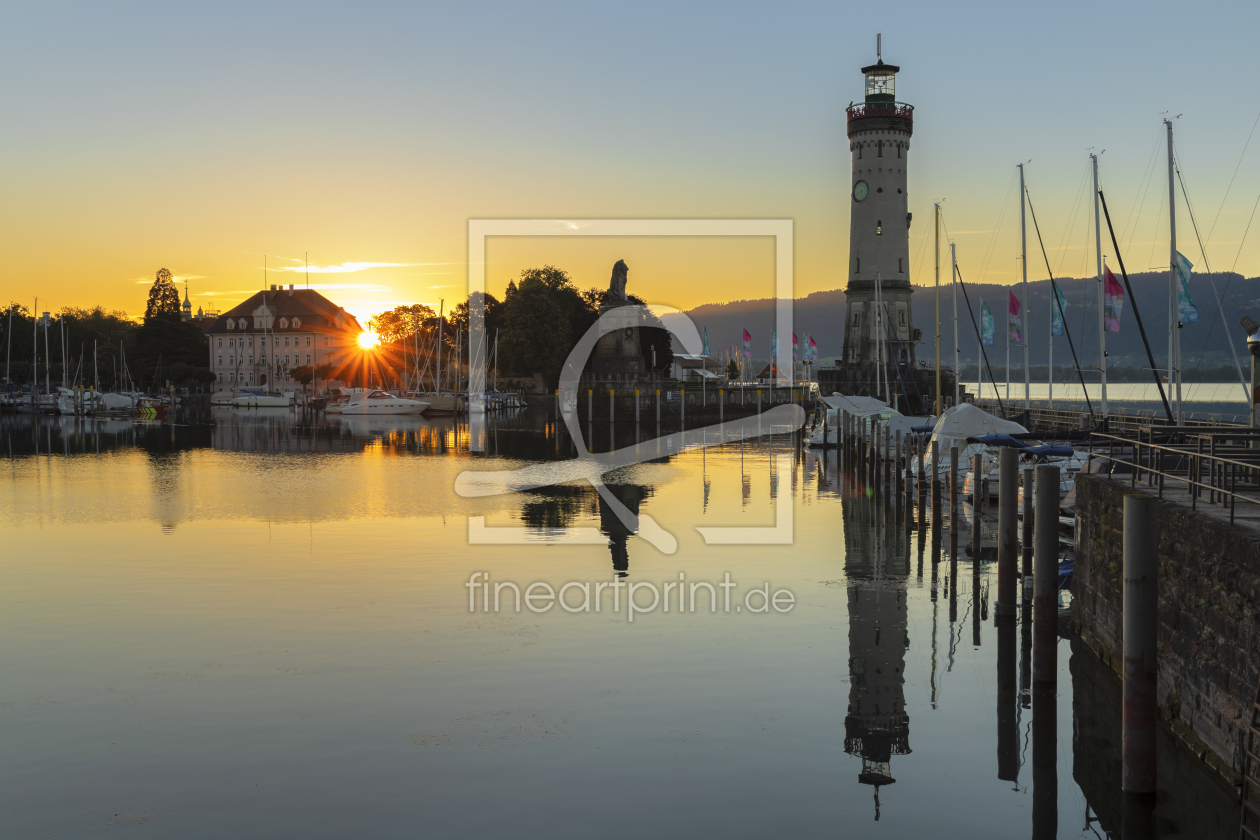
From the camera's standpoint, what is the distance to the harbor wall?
11422 mm

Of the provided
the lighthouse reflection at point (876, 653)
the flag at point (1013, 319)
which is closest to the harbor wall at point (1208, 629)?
the lighthouse reflection at point (876, 653)

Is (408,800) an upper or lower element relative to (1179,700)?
lower

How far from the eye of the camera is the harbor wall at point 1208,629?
37.5ft

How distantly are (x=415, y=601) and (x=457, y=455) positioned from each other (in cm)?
4479

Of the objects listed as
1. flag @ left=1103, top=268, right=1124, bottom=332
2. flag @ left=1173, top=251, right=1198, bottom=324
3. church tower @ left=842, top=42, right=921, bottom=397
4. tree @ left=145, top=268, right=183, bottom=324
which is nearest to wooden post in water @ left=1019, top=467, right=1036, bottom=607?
flag @ left=1173, top=251, right=1198, bottom=324

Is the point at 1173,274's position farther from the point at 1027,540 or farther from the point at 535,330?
the point at 535,330

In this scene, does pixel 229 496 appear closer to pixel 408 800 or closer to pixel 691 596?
pixel 691 596

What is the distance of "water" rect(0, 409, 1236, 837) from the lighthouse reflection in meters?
0.07

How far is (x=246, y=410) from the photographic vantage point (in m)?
138

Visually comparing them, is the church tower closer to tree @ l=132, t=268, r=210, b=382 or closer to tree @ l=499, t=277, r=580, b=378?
tree @ l=499, t=277, r=580, b=378

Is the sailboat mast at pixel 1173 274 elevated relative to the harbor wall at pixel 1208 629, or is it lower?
elevated

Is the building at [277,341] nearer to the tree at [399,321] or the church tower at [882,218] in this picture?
the tree at [399,321]

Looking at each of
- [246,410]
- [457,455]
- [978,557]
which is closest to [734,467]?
[457,455]

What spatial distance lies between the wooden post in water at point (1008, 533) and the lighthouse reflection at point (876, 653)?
2013mm
